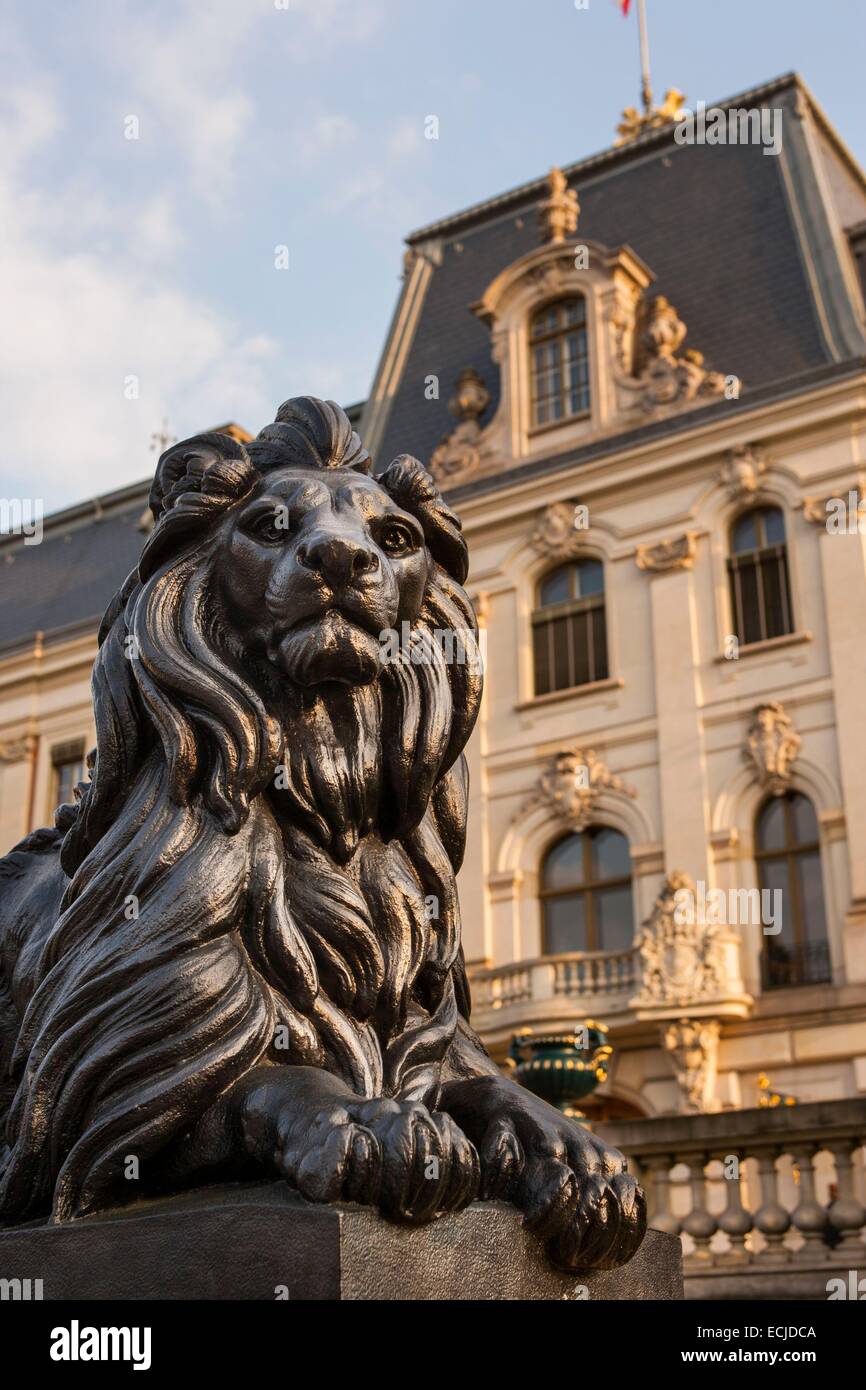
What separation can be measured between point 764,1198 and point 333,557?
6666 millimetres

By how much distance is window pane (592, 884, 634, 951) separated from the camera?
21984 mm

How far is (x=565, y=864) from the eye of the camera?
22.8 metres

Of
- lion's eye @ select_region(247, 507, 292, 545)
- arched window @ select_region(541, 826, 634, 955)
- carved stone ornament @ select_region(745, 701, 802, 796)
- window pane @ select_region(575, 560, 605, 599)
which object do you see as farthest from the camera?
window pane @ select_region(575, 560, 605, 599)

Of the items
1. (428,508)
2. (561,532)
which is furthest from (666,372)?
(428,508)

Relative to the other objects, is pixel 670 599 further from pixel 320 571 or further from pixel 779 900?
pixel 320 571

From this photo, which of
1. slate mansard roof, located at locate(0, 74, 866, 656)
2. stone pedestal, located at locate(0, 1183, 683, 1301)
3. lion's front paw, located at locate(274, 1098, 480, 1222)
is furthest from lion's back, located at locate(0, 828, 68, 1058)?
slate mansard roof, located at locate(0, 74, 866, 656)

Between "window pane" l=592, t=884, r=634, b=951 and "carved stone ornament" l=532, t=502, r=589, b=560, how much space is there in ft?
17.1

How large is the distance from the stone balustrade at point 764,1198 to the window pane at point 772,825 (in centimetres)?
1272

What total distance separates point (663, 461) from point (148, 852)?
21613 mm

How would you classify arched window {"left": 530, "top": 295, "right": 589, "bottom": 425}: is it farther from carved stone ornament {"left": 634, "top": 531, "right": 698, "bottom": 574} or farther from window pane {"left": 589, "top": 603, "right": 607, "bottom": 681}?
window pane {"left": 589, "top": 603, "right": 607, "bottom": 681}

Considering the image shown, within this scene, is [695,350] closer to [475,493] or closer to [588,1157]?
[475,493]

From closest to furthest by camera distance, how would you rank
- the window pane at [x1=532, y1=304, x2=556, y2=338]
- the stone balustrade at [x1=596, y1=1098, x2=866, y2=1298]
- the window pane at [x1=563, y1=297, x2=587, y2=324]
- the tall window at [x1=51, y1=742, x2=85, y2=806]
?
1. the stone balustrade at [x1=596, y1=1098, x2=866, y2=1298]
2. the window pane at [x1=563, y1=297, x2=587, y2=324]
3. the window pane at [x1=532, y1=304, x2=556, y2=338]
4. the tall window at [x1=51, y1=742, x2=85, y2=806]

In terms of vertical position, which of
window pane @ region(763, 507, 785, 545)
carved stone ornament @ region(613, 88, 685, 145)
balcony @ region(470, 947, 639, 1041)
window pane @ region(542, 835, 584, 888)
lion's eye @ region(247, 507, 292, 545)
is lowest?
lion's eye @ region(247, 507, 292, 545)
